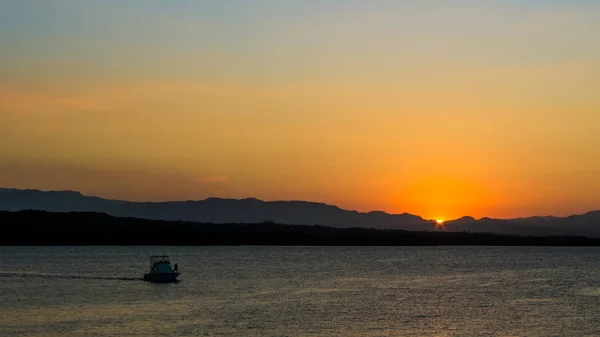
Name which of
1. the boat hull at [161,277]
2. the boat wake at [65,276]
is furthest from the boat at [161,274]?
the boat wake at [65,276]

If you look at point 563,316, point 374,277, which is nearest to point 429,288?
point 374,277

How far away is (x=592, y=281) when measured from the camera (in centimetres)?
10262

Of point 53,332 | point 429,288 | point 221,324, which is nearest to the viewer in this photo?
point 53,332

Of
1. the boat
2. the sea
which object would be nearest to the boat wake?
the sea

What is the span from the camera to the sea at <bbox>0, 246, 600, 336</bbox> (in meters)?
55.9

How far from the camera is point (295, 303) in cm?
7000

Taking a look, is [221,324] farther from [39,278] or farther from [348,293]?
[39,278]

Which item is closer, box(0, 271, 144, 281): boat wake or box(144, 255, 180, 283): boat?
box(144, 255, 180, 283): boat

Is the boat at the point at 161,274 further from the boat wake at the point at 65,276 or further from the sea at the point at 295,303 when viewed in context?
the boat wake at the point at 65,276

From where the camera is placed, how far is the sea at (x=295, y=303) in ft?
183

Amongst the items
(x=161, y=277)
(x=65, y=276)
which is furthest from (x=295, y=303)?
(x=65, y=276)

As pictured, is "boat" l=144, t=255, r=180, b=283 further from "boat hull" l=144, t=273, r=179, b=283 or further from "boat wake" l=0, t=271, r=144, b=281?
"boat wake" l=0, t=271, r=144, b=281

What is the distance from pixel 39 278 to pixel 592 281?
6178 cm

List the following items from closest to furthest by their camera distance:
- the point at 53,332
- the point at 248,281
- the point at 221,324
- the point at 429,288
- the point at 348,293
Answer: the point at 53,332
the point at 221,324
the point at 348,293
the point at 429,288
the point at 248,281
